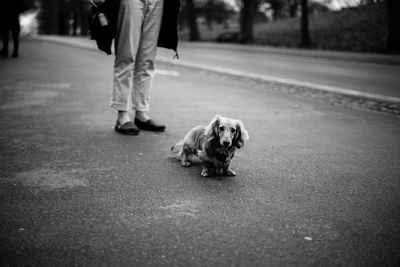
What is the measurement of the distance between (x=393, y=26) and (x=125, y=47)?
21.2 m

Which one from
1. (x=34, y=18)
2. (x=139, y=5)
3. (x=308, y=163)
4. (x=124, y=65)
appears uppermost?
(x=34, y=18)

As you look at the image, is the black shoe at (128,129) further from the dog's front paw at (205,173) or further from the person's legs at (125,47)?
the dog's front paw at (205,173)

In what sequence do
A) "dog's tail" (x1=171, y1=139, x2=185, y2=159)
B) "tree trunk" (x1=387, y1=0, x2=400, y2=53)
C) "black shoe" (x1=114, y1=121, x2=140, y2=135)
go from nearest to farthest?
"dog's tail" (x1=171, y1=139, x2=185, y2=159) → "black shoe" (x1=114, y1=121, x2=140, y2=135) → "tree trunk" (x1=387, y1=0, x2=400, y2=53)

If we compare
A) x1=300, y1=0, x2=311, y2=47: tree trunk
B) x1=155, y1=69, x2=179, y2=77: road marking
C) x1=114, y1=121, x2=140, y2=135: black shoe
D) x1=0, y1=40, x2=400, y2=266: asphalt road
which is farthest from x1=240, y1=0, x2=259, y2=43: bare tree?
x1=114, y1=121, x2=140, y2=135: black shoe

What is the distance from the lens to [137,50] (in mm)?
4973

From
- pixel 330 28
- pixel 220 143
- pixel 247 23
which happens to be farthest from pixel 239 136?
pixel 247 23

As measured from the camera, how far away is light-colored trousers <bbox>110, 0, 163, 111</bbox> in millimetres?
4699

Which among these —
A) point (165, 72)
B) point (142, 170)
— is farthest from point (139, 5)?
point (165, 72)

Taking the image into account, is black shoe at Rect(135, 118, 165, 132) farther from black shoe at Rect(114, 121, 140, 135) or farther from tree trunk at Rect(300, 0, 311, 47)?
Result: tree trunk at Rect(300, 0, 311, 47)

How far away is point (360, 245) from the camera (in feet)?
7.86

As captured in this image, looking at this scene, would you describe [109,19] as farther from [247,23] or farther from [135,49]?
[247,23]

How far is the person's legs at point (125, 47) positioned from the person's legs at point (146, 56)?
4.2 inches

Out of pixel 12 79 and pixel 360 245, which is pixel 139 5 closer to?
pixel 360 245

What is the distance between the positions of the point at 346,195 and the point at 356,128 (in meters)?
2.71
